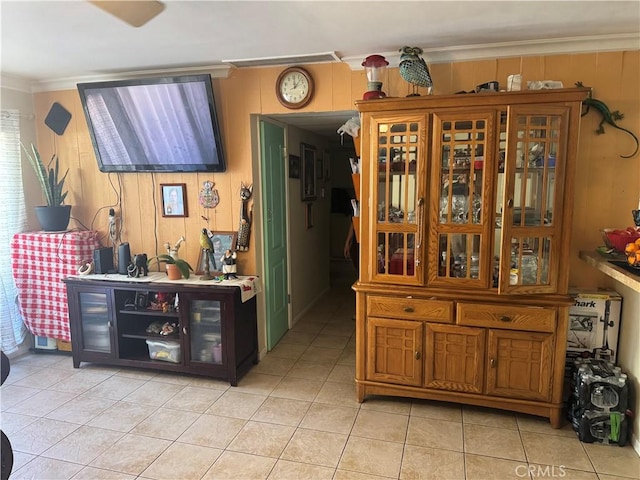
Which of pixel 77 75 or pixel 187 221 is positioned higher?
pixel 77 75

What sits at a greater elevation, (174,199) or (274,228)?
(174,199)

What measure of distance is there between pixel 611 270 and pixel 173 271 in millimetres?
2872

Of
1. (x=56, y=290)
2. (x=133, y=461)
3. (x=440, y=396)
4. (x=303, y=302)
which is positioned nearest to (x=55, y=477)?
(x=133, y=461)

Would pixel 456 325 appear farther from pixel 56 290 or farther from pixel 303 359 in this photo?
pixel 56 290

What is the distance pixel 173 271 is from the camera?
3234 mm

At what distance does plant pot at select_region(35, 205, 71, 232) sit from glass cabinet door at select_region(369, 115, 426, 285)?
260cm

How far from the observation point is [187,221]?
11.3 feet

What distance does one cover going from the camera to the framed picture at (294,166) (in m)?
4.07

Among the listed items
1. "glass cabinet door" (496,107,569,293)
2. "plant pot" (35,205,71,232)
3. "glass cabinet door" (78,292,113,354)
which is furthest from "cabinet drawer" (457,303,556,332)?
"plant pot" (35,205,71,232)

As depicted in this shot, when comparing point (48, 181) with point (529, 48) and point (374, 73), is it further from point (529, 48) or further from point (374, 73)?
point (529, 48)

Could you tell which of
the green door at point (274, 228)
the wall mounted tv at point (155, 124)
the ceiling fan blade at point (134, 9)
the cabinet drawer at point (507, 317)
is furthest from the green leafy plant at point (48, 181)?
the cabinet drawer at point (507, 317)

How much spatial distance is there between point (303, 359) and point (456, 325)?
142 cm

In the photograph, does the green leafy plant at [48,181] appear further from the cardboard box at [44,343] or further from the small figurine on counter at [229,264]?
the small figurine on counter at [229,264]

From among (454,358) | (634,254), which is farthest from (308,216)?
(634,254)
